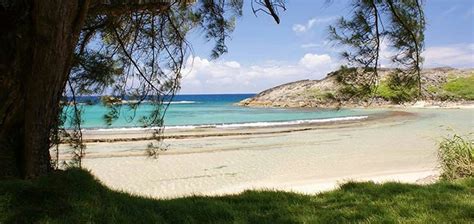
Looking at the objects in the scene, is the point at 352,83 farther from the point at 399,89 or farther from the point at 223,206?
the point at 223,206

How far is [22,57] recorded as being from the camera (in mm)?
3775

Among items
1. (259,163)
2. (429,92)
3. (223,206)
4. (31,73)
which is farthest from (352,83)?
(429,92)

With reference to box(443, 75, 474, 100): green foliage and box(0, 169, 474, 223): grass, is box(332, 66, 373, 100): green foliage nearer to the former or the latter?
box(0, 169, 474, 223): grass

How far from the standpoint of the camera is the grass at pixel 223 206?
3334mm

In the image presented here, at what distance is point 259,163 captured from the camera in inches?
499

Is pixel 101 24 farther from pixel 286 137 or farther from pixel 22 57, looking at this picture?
pixel 286 137

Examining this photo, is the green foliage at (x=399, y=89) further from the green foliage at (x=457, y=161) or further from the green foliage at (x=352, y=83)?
the green foliage at (x=457, y=161)

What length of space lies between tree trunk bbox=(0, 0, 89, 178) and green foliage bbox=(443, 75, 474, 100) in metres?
51.4

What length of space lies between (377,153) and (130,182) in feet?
26.1

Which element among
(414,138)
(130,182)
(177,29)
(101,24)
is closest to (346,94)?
(177,29)

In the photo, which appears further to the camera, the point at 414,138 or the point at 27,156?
the point at 414,138

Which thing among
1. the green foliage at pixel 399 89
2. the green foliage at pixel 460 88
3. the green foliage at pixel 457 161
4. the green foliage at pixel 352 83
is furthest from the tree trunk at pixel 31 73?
the green foliage at pixel 460 88

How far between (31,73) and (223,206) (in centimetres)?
204

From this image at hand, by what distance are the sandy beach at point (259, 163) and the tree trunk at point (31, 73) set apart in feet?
11.1
